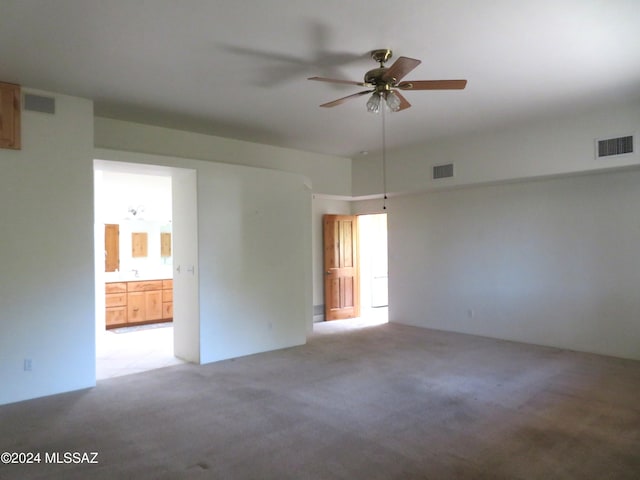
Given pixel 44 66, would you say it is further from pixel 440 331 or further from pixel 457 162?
pixel 440 331

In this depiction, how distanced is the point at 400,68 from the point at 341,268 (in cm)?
551

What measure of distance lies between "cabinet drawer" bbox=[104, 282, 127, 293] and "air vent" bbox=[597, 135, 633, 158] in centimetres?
789

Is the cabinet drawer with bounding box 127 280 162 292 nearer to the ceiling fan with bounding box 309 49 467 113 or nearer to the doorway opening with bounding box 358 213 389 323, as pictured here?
the doorway opening with bounding box 358 213 389 323

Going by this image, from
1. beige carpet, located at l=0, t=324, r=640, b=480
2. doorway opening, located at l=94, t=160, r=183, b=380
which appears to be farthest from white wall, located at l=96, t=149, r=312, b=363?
doorway opening, located at l=94, t=160, r=183, b=380

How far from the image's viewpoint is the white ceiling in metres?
2.89

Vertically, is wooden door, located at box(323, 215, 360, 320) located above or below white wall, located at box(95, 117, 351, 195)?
below

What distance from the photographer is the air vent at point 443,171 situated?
6.62 m

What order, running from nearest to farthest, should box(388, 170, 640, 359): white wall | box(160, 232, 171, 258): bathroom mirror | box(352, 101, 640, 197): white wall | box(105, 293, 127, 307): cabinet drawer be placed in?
box(352, 101, 640, 197): white wall < box(388, 170, 640, 359): white wall < box(105, 293, 127, 307): cabinet drawer < box(160, 232, 171, 258): bathroom mirror

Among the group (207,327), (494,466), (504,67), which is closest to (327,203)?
(207,327)

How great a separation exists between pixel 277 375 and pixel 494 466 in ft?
8.60

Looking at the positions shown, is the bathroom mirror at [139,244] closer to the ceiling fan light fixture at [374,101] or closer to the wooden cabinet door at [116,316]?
the wooden cabinet door at [116,316]

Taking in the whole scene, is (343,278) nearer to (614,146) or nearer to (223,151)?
(223,151)

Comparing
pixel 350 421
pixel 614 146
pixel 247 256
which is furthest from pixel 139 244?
pixel 614 146

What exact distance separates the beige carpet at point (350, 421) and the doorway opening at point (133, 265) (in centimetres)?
207
